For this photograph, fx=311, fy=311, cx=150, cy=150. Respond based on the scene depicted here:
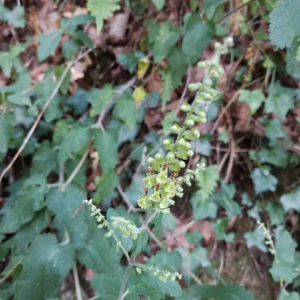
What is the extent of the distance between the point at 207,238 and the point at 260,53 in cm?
104

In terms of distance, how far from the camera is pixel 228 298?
1210 mm

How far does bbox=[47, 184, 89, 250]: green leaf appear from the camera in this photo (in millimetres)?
1266

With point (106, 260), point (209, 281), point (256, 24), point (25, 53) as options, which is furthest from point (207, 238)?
point (25, 53)

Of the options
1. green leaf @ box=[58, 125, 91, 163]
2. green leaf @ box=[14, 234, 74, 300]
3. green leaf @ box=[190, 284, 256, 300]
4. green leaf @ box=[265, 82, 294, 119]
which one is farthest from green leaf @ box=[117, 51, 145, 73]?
green leaf @ box=[190, 284, 256, 300]

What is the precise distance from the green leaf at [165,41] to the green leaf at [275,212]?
95 centimetres

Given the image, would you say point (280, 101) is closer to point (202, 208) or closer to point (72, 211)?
point (202, 208)

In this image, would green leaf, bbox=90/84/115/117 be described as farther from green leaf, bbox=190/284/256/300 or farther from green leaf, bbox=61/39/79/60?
green leaf, bbox=190/284/256/300

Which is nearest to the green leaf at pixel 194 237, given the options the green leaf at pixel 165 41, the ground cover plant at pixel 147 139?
the ground cover plant at pixel 147 139

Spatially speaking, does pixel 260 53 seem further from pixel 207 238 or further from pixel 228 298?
pixel 228 298

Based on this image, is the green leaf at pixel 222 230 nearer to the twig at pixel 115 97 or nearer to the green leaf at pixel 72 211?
the green leaf at pixel 72 211

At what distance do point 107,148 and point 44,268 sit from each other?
55cm

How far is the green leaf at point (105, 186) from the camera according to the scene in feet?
4.72

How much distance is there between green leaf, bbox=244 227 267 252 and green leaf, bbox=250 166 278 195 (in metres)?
0.20

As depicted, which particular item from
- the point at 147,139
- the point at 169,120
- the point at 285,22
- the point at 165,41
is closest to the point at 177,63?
the point at 165,41
